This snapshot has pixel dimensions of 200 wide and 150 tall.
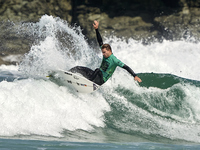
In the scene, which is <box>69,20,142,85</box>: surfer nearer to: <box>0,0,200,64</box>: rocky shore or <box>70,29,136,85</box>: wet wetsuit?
<box>70,29,136,85</box>: wet wetsuit

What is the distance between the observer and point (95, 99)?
6.30 meters

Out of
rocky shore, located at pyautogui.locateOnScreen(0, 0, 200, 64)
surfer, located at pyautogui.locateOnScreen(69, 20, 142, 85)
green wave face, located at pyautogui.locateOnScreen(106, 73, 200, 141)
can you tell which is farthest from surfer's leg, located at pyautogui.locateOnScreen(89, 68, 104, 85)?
rocky shore, located at pyautogui.locateOnScreen(0, 0, 200, 64)

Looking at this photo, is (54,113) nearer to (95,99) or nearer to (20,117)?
(20,117)

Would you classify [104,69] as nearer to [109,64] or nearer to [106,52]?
[109,64]

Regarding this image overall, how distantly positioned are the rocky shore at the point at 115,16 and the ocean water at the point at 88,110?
9956mm

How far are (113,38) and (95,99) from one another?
43.8ft

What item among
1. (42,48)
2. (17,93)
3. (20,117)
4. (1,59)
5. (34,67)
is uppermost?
(1,59)

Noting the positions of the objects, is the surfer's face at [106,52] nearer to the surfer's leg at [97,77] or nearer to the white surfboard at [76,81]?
the surfer's leg at [97,77]

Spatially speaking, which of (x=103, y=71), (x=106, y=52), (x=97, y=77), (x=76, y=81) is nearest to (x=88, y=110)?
(x=76, y=81)

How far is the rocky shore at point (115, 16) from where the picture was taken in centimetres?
1778

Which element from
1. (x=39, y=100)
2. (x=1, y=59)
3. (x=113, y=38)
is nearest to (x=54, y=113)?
(x=39, y=100)

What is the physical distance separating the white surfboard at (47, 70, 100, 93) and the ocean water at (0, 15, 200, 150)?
15 centimetres

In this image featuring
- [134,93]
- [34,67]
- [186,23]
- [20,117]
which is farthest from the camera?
[186,23]

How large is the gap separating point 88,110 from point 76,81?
0.78 m
